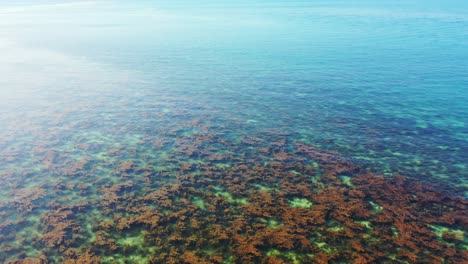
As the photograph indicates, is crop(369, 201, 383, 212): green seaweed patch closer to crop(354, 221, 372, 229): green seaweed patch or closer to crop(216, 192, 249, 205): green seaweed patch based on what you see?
crop(354, 221, 372, 229): green seaweed patch

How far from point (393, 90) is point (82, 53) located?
43.6 metres

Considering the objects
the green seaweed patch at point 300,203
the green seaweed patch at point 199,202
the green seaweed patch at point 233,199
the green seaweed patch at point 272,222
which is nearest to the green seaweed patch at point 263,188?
the green seaweed patch at point 233,199

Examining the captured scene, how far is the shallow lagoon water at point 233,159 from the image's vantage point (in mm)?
14617

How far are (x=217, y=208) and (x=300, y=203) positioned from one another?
4.07m

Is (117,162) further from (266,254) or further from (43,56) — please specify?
(43,56)

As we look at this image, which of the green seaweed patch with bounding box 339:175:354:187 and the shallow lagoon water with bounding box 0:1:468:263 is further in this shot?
the green seaweed patch with bounding box 339:175:354:187

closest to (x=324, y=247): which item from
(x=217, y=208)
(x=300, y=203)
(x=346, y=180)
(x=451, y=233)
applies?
(x=300, y=203)

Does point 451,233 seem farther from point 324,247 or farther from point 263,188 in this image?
point 263,188

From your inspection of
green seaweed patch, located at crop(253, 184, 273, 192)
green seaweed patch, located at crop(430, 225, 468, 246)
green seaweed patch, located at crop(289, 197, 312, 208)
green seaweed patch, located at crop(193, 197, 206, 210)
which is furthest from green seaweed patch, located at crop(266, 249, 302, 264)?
green seaweed patch, located at crop(430, 225, 468, 246)

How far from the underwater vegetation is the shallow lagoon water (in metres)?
0.08

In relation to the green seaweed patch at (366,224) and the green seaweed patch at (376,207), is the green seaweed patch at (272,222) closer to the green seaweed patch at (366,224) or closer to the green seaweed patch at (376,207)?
the green seaweed patch at (366,224)

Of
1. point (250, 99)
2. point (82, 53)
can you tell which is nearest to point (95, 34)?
point (82, 53)

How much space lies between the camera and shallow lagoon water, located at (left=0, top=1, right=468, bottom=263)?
14.6 metres

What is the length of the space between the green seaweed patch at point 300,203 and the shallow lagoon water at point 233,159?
0.10 metres
